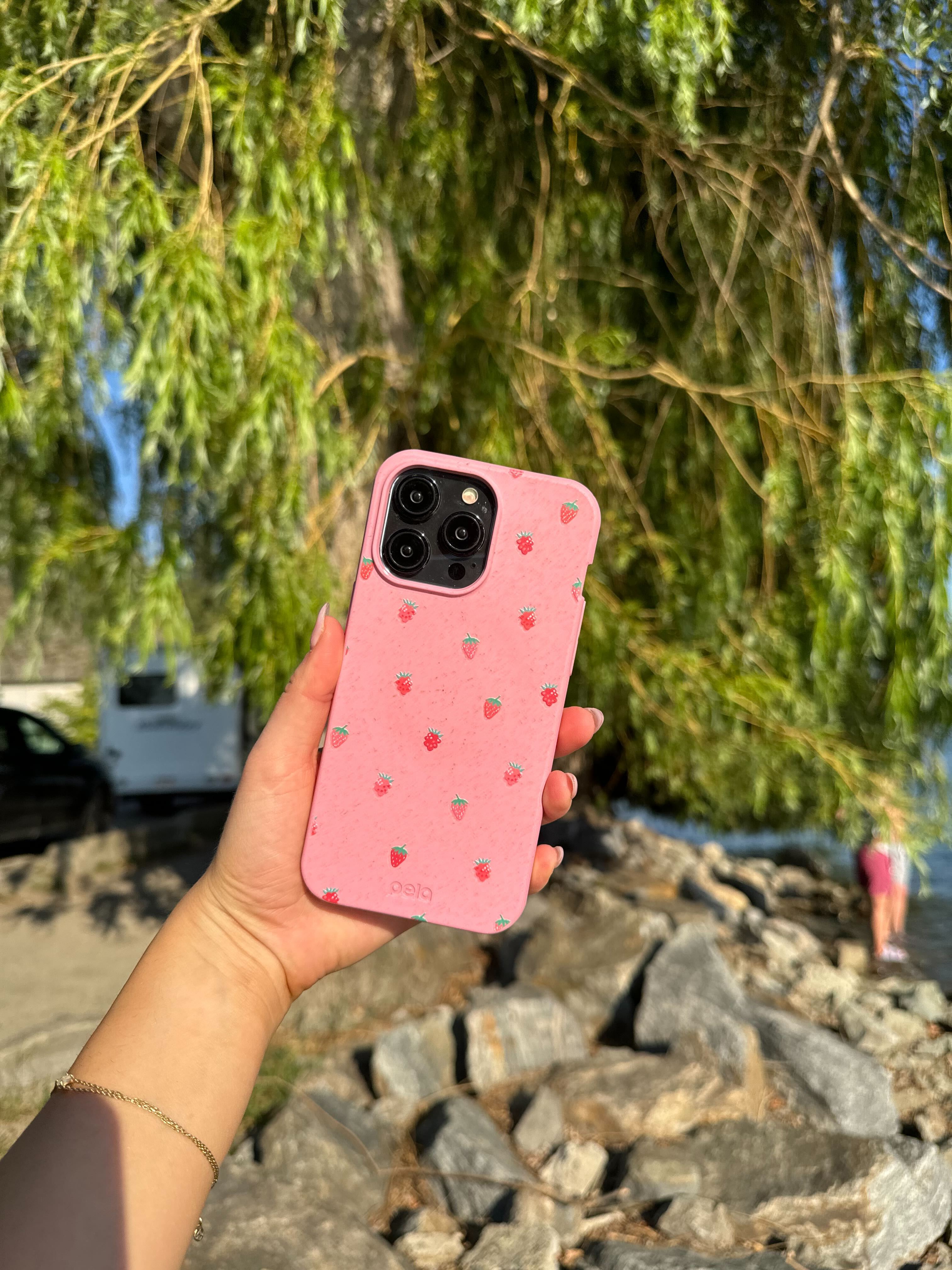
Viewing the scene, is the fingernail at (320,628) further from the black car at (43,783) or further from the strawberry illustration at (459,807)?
the black car at (43,783)

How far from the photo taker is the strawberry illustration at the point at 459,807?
2.04 m

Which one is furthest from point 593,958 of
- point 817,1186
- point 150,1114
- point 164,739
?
point 164,739

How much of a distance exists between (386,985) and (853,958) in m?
4.52

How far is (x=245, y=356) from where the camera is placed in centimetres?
374

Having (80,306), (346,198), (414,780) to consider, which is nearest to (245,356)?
(80,306)

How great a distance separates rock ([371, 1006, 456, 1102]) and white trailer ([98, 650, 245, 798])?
8429mm

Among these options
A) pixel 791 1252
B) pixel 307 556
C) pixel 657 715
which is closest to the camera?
pixel 791 1252

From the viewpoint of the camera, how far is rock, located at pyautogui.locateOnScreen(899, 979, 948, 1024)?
662 centimetres

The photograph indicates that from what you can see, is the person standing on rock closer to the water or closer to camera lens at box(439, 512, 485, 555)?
camera lens at box(439, 512, 485, 555)

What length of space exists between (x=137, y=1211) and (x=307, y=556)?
114 inches

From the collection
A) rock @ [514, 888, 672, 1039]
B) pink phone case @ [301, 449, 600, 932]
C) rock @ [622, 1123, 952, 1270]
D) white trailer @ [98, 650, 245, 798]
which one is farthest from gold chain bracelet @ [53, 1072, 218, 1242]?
white trailer @ [98, 650, 245, 798]

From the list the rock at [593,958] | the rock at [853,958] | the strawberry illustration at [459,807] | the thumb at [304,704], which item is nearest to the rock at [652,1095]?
the rock at [593,958]

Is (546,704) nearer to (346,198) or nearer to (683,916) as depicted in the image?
(346,198)

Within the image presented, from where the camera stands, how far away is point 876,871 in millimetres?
8367
